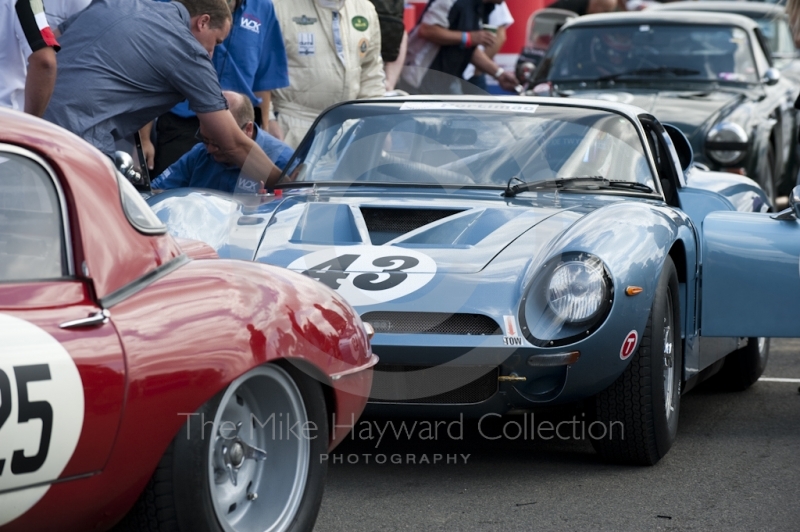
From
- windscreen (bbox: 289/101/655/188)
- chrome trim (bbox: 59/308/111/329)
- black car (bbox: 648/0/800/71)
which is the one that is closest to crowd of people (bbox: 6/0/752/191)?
windscreen (bbox: 289/101/655/188)

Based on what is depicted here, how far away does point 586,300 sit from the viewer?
4188 millimetres

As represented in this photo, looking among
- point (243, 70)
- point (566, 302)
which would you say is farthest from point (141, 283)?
point (243, 70)

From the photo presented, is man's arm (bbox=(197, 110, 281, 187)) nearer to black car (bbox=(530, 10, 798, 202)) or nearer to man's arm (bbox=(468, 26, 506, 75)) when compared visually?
black car (bbox=(530, 10, 798, 202))

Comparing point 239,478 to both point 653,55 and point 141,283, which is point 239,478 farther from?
point 653,55

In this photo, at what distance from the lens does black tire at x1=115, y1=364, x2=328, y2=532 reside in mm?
2848

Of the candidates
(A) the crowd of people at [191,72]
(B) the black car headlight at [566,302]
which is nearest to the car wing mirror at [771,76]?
(A) the crowd of people at [191,72]

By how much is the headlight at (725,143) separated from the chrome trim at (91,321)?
7074mm

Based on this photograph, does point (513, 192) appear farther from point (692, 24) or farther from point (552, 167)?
point (692, 24)

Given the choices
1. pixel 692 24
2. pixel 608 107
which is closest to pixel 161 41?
pixel 608 107

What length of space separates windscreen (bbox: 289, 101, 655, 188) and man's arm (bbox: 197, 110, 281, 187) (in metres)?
0.17

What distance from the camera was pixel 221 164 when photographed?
5.98m

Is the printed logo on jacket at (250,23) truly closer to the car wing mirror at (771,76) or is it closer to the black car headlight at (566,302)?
the black car headlight at (566,302)

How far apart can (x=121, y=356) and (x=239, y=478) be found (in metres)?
0.72

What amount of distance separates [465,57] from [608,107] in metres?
4.88
